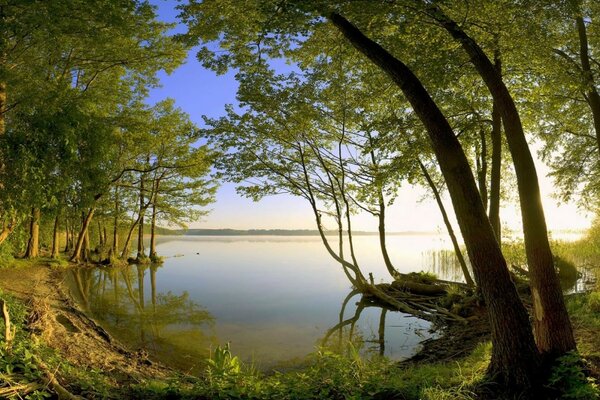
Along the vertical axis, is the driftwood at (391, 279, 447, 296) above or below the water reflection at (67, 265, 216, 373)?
above

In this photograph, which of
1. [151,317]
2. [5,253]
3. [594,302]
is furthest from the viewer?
[5,253]

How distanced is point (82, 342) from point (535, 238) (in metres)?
7.54

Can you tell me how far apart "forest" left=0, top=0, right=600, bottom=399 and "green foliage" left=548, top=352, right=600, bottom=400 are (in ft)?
0.07

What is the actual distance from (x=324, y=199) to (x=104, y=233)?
2583cm

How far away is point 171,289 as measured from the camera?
16.8m

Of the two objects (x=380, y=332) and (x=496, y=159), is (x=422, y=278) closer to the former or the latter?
(x=380, y=332)

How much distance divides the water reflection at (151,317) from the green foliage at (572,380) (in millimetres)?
5571

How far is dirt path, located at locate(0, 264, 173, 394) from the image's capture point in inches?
227

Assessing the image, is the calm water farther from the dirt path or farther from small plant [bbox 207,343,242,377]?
small plant [bbox 207,343,242,377]

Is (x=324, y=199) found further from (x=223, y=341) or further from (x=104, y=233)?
(x=104, y=233)

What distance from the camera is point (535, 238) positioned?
5.30 meters

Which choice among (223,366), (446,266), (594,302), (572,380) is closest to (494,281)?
(572,380)

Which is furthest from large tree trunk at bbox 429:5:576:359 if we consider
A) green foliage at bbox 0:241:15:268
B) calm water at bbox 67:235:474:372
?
green foliage at bbox 0:241:15:268

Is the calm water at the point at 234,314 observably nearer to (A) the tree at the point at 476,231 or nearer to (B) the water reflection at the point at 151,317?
(B) the water reflection at the point at 151,317
